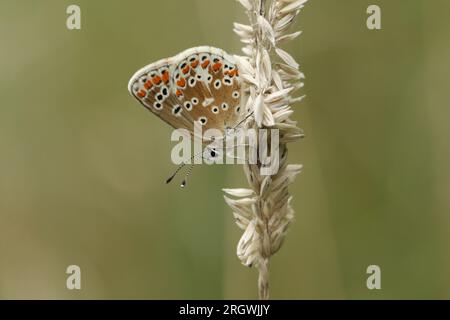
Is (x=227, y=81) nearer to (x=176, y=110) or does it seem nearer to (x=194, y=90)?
(x=194, y=90)

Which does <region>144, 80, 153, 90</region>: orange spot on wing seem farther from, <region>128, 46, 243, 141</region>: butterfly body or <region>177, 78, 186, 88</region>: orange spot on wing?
<region>177, 78, 186, 88</region>: orange spot on wing

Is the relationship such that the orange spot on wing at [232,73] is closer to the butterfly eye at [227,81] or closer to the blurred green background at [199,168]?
the butterfly eye at [227,81]

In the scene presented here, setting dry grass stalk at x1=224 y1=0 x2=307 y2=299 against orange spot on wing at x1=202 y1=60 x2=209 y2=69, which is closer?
dry grass stalk at x1=224 y1=0 x2=307 y2=299

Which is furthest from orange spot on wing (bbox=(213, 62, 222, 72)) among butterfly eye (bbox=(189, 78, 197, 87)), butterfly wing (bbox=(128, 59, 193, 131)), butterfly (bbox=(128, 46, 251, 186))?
butterfly wing (bbox=(128, 59, 193, 131))

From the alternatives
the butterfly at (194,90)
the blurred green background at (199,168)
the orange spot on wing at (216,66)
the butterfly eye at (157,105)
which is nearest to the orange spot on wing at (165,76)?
the butterfly at (194,90)

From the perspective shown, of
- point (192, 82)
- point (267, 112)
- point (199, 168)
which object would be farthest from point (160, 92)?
point (199, 168)
